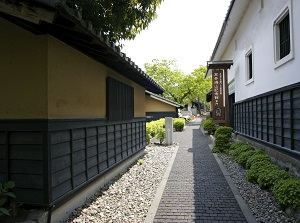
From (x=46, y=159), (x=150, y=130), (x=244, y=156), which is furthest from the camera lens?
(x=150, y=130)

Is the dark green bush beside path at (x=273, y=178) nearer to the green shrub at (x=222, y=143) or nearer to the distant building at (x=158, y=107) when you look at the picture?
the green shrub at (x=222, y=143)

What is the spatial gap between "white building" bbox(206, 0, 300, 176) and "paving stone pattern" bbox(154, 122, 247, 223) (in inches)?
72.5

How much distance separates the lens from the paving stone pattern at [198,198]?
478 cm

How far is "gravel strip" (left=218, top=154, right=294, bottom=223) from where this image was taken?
4.50 metres

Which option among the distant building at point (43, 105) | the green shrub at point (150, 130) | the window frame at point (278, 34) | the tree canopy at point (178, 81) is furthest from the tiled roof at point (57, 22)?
the tree canopy at point (178, 81)

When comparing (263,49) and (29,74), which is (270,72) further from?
(29,74)

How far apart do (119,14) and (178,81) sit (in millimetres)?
37673

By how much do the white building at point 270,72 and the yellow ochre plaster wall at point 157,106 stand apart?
48.4 feet

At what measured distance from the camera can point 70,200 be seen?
15.8 ft

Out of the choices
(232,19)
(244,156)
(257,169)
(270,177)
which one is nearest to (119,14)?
(270,177)

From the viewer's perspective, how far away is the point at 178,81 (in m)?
43.0

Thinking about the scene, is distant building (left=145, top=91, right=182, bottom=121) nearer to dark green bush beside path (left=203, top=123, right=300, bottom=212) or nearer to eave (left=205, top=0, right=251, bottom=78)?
eave (left=205, top=0, right=251, bottom=78)

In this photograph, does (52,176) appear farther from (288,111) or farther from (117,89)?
(288,111)

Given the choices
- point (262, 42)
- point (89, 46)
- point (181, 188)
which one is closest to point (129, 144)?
point (181, 188)
